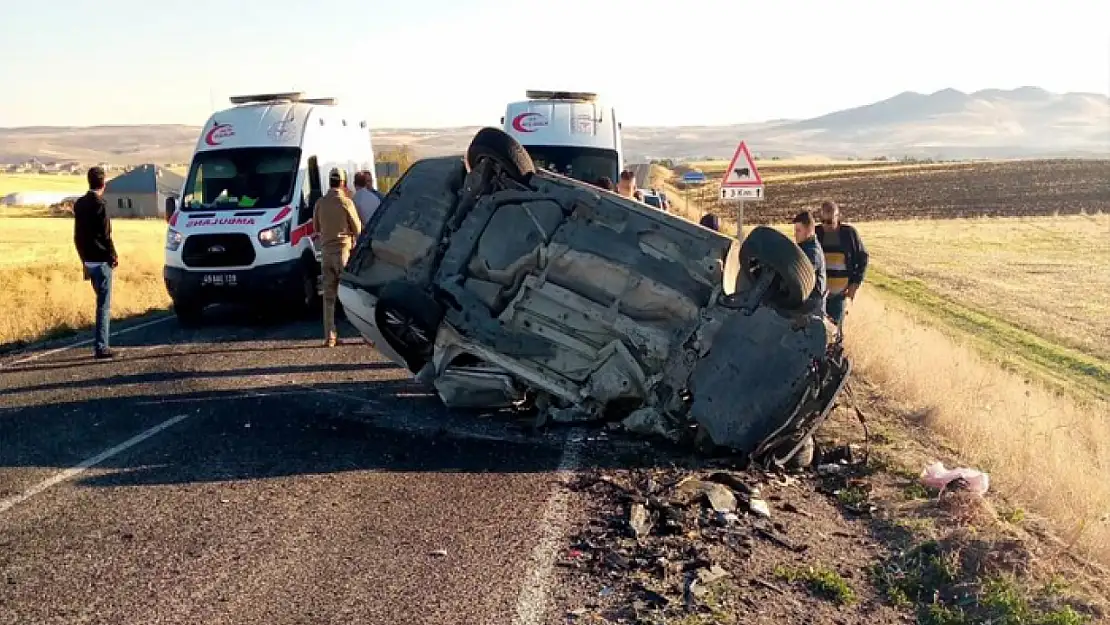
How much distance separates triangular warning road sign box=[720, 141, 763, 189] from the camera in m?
14.3

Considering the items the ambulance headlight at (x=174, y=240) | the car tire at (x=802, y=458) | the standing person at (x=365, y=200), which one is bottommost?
the car tire at (x=802, y=458)

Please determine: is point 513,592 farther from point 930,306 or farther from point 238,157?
point 930,306

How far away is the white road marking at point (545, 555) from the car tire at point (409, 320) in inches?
58.2

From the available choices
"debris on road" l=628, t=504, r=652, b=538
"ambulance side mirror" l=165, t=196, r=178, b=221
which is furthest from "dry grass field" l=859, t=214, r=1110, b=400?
"ambulance side mirror" l=165, t=196, r=178, b=221

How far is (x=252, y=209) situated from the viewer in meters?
12.6

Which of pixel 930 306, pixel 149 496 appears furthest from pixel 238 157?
pixel 930 306

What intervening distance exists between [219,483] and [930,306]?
17453 millimetres

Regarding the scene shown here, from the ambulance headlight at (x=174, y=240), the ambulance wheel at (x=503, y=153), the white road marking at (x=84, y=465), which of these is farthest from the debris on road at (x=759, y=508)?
the ambulance headlight at (x=174, y=240)

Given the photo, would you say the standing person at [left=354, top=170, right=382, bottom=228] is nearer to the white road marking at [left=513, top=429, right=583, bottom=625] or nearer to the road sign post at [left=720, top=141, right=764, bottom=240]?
the road sign post at [left=720, top=141, right=764, bottom=240]

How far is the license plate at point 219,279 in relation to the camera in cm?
1222

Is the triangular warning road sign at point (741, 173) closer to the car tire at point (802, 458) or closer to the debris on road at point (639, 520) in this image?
the car tire at point (802, 458)

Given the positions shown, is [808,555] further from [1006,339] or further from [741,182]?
[1006,339]

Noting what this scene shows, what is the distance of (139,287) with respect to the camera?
1789 centimetres

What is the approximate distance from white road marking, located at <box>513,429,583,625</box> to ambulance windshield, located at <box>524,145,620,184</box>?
874cm
